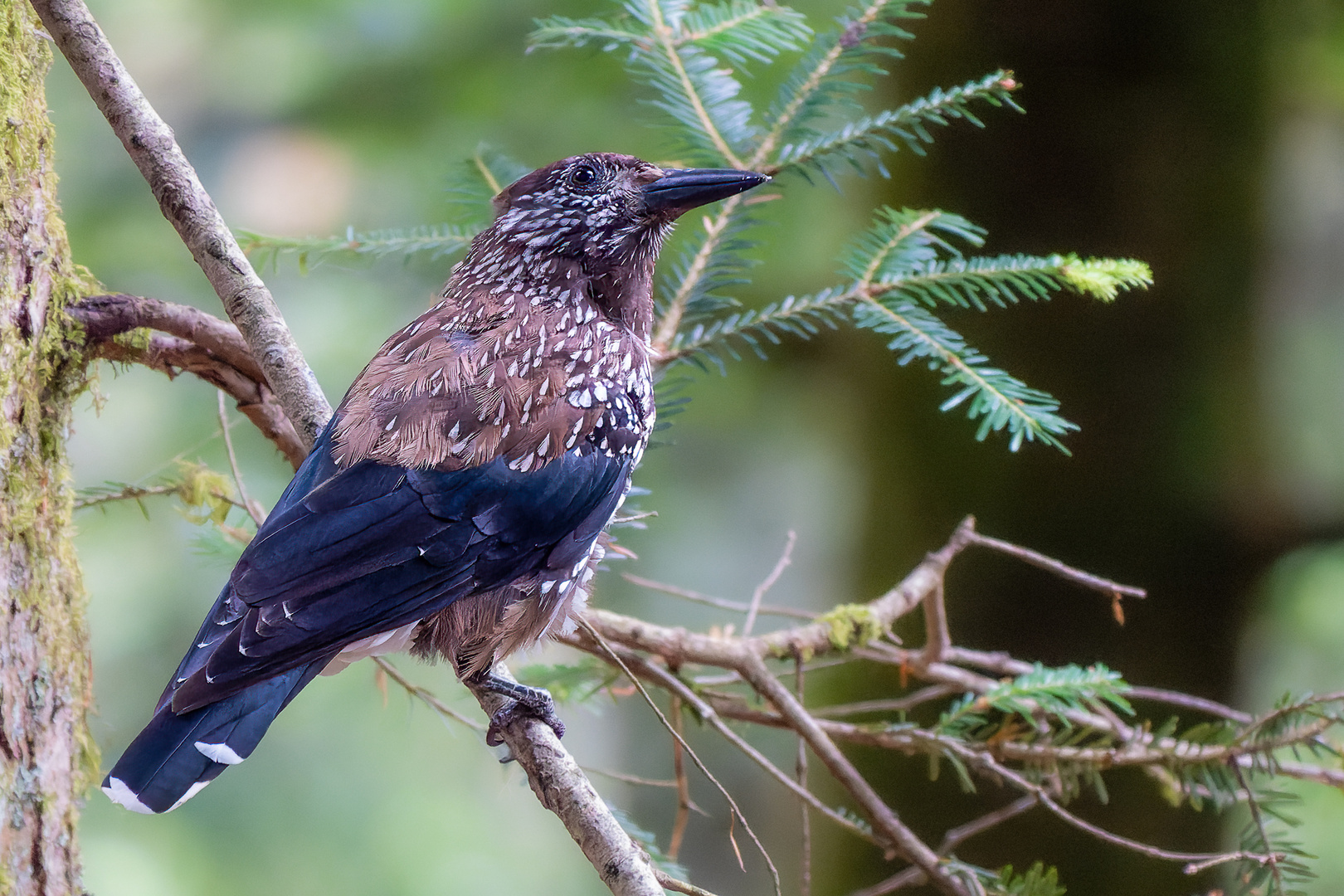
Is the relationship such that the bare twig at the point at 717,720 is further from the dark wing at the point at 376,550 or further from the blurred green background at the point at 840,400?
the blurred green background at the point at 840,400

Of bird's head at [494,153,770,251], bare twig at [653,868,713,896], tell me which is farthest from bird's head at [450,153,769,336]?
bare twig at [653,868,713,896]

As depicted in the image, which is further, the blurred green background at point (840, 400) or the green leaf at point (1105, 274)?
the blurred green background at point (840, 400)

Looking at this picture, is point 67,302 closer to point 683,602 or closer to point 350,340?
point 350,340

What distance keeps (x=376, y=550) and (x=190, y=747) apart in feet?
1.50

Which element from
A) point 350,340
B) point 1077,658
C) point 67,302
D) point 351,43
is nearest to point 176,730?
point 67,302

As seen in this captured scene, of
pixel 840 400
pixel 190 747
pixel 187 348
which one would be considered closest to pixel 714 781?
pixel 190 747

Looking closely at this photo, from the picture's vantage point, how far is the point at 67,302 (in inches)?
81.5

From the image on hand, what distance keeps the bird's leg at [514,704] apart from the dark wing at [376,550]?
0.66 ft

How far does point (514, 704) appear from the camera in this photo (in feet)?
6.68

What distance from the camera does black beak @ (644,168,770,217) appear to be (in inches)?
87.3

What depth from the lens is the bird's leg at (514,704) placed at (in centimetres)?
196

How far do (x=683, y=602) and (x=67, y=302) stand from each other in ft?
13.9

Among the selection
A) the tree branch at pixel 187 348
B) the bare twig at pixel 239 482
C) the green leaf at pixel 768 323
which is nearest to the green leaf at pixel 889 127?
the green leaf at pixel 768 323

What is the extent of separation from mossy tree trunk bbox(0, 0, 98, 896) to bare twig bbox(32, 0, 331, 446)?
9 cm
